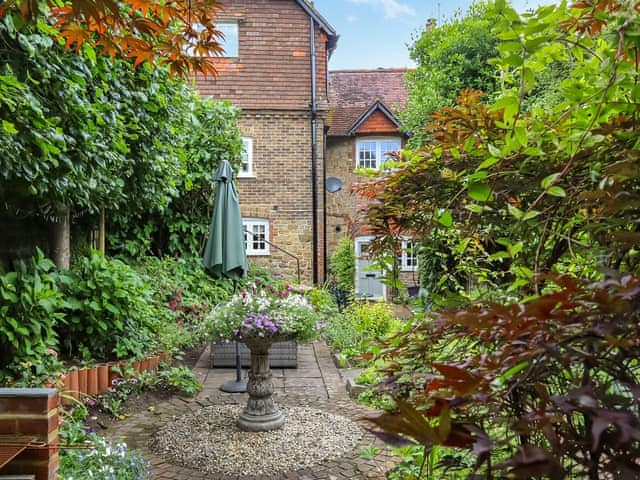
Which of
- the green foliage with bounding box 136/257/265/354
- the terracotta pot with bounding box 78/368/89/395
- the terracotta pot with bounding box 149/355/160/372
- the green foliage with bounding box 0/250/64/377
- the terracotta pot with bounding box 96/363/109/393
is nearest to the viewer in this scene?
the green foliage with bounding box 0/250/64/377

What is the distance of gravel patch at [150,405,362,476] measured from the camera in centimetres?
370

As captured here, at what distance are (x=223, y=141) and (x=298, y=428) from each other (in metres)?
7.45

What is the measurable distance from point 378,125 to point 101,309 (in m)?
10.7

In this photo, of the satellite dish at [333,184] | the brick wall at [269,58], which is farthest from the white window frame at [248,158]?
the satellite dish at [333,184]

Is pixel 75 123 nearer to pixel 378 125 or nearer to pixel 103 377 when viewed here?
pixel 103 377

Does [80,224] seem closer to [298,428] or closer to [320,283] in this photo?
[298,428]

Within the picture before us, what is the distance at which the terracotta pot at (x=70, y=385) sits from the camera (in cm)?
447

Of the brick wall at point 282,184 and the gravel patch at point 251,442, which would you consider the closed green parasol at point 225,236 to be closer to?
the gravel patch at point 251,442

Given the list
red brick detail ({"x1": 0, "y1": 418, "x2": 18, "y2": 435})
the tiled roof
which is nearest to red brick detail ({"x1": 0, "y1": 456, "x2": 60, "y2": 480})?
red brick detail ({"x1": 0, "y1": 418, "x2": 18, "y2": 435})

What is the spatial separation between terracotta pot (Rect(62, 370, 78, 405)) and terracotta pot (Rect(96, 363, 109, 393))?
1.07ft

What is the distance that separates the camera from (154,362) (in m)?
5.80

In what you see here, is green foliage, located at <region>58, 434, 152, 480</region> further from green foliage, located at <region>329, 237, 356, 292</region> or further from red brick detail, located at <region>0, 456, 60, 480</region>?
green foliage, located at <region>329, 237, 356, 292</region>

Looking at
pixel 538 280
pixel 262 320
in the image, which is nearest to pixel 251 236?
pixel 262 320

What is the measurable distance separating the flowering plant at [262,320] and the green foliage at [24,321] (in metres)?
1.38
